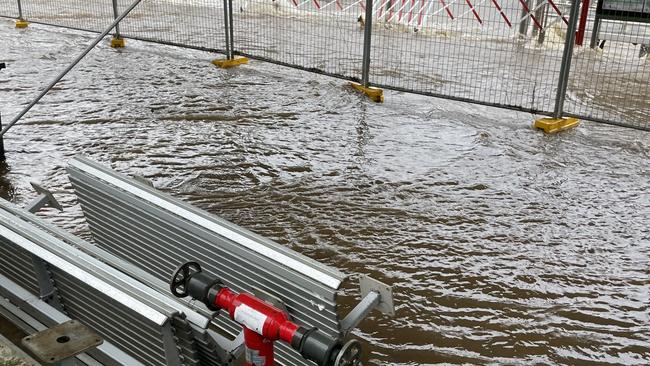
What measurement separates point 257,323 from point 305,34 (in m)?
10.4

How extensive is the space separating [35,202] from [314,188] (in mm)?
2392

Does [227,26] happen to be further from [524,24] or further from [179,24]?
[524,24]

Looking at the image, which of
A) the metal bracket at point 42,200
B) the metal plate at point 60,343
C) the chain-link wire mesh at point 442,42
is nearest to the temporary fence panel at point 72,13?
the chain-link wire mesh at point 442,42

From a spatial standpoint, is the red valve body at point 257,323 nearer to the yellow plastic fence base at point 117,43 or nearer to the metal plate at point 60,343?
the metal plate at point 60,343

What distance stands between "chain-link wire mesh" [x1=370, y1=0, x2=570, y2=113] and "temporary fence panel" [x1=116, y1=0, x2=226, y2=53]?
9.80 feet

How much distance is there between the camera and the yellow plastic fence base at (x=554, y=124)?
7.30 metres

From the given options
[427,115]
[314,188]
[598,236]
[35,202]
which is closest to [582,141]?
[427,115]

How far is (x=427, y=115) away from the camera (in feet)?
25.7

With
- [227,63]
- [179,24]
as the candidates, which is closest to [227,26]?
[227,63]

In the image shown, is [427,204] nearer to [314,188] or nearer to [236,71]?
[314,188]

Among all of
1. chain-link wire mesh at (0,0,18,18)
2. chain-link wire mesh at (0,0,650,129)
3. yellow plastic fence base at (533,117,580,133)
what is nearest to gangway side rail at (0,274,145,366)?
yellow plastic fence base at (533,117,580,133)

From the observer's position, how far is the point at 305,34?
12.3 m

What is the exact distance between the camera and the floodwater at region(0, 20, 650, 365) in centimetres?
390

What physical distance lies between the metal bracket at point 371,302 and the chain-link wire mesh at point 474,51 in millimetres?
5444
